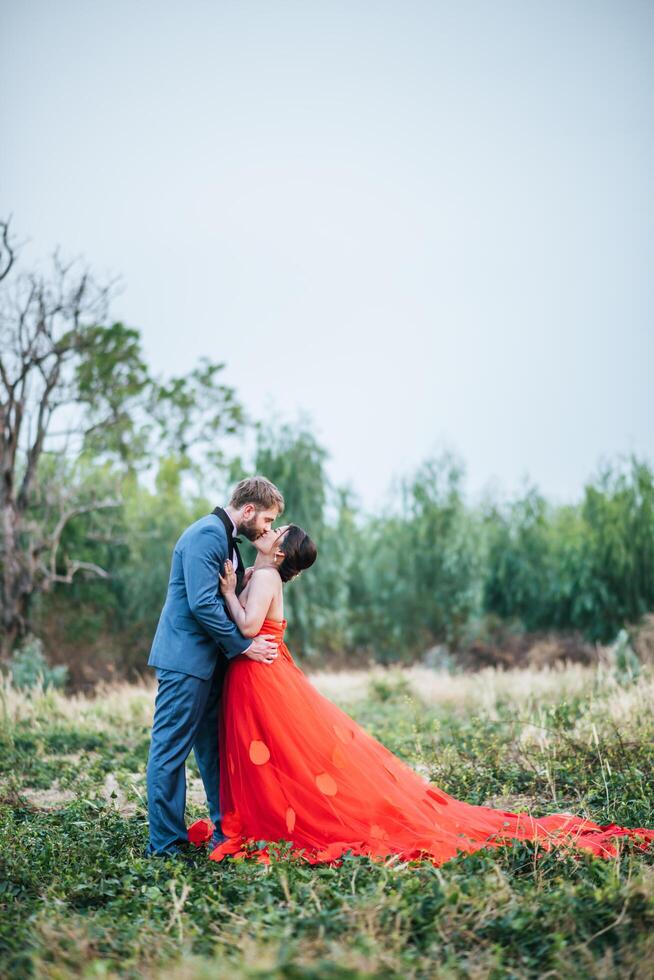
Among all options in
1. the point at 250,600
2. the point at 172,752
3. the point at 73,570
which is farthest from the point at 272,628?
the point at 73,570

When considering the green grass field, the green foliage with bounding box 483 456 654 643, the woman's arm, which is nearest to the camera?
the green grass field

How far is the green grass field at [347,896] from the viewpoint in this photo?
2982 millimetres

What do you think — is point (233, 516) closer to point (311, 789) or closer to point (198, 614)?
point (198, 614)

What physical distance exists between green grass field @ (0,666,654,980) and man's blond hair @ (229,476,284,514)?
2.09 meters

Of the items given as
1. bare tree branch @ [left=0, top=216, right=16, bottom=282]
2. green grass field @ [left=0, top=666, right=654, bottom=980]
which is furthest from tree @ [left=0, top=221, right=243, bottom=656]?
green grass field @ [left=0, top=666, right=654, bottom=980]

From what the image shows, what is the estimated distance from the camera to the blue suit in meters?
4.75

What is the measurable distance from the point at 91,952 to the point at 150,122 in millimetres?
20257

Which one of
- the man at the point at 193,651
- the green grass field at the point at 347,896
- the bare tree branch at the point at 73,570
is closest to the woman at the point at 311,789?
the man at the point at 193,651

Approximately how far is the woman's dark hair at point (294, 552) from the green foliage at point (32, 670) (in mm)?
8065

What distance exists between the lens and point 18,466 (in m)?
16.6

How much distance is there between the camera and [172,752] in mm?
4785

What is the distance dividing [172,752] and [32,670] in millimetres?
8853

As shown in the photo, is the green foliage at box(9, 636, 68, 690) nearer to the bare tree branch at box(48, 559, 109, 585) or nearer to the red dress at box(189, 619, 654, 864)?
the bare tree branch at box(48, 559, 109, 585)

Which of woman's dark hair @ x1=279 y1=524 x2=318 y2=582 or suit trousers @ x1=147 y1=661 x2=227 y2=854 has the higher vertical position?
woman's dark hair @ x1=279 y1=524 x2=318 y2=582
